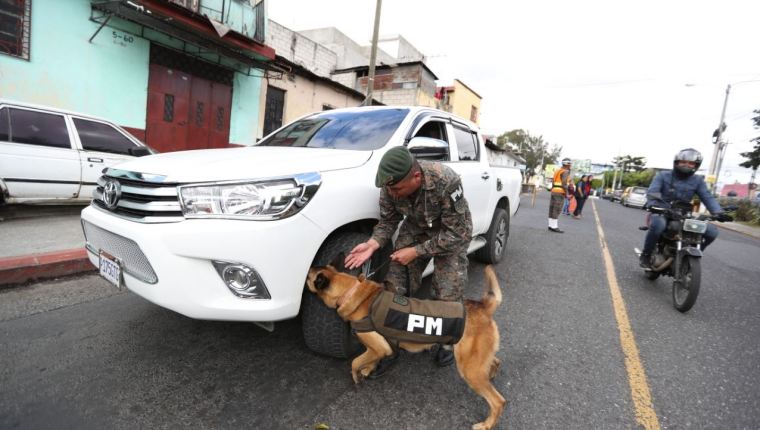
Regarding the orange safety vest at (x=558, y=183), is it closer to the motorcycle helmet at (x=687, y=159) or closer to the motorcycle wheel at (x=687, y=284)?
the motorcycle helmet at (x=687, y=159)

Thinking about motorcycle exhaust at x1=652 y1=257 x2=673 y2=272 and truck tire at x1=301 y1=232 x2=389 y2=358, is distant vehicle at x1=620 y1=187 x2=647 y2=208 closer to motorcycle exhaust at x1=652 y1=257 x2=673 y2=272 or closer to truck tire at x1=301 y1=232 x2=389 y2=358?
motorcycle exhaust at x1=652 y1=257 x2=673 y2=272

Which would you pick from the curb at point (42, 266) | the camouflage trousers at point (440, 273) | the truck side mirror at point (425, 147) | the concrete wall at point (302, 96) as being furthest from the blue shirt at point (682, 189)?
the concrete wall at point (302, 96)

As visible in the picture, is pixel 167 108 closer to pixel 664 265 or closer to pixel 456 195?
pixel 456 195

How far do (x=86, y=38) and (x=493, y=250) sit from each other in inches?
339

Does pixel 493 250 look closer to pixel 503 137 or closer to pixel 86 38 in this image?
pixel 86 38

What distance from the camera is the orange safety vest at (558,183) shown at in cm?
806

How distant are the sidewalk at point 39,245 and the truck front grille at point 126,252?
5.69ft

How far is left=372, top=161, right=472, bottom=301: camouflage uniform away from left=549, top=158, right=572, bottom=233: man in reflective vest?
6.32 m

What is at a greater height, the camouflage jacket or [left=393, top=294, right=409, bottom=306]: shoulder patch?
the camouflage jacket

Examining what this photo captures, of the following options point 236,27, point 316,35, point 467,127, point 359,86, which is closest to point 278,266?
point 467,127

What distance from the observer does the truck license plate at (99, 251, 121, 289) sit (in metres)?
1.90

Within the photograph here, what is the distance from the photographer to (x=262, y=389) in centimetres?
192

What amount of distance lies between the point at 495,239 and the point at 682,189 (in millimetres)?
2139

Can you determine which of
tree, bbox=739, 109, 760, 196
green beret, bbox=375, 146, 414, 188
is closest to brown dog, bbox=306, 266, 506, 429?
green beret, bbox=375, 146, 414, 188
